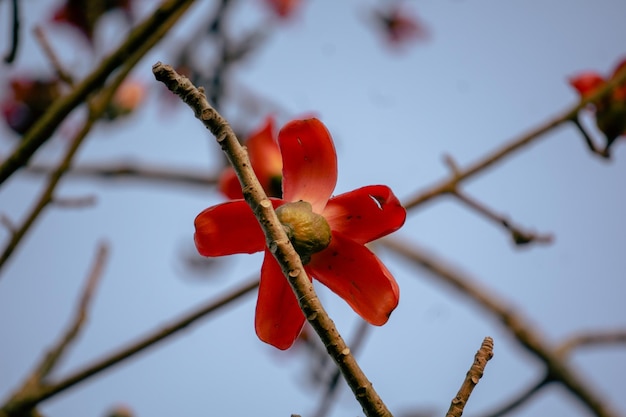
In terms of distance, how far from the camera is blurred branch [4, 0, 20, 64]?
0.78m

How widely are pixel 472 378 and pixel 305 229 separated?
0.18m

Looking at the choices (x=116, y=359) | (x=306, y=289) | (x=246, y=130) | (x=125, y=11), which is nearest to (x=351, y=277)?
(x=306, y=289)

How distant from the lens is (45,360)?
0.87 meters

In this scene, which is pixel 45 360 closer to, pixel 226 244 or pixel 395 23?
pixel 226 244

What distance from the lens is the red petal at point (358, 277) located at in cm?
51

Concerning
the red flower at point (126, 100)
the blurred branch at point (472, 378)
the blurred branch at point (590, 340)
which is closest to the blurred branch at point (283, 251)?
the blurred branch at point (472, 378)

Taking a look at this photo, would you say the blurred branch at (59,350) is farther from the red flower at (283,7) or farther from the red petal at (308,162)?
the red flower at (283,7)

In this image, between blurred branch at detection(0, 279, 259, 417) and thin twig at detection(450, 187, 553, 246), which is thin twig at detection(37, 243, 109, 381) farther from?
thin twig at detection(450, 187, 553, 246)

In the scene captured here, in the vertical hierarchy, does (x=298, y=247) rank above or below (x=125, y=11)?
below

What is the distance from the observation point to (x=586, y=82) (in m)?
0.96

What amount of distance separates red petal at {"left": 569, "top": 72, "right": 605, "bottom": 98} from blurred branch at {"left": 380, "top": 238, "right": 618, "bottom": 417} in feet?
2.87

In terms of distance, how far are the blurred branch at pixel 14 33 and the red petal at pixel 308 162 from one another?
1.33 ft

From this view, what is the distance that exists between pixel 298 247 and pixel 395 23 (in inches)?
94.9

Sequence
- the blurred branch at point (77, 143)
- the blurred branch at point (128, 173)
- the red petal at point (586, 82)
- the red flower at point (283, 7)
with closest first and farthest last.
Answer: the blurred branch at point (77, 143) < the red petal at point (586, 82) < the blurred branch at point (128, 173) < the red flower at point (283, 7)
